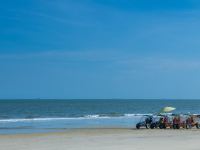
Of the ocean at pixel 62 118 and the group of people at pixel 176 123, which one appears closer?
the group of people at pixel 176 123

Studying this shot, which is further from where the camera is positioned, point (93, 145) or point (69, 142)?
point (69, 142)

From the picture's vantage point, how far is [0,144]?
72.3ft

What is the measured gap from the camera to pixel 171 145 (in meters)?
21.5

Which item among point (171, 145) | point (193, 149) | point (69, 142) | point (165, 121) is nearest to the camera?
point (193, 149)

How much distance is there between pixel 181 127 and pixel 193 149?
1580cm

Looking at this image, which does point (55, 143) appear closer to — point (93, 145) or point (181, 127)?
point (93, 145)

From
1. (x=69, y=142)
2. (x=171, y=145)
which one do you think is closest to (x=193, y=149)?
(x=171, y=145)

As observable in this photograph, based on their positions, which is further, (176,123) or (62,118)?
(62,118)

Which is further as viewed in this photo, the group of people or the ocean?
the ocean

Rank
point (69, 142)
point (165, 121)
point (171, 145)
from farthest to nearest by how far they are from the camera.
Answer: point (165, 121) → point (69, 142) → point (171, 145)

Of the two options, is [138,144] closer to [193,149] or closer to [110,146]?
[110,146]

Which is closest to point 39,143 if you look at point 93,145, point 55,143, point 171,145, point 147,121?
point 55,143

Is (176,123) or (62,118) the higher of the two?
(62,118)

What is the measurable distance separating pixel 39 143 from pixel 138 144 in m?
4.94
